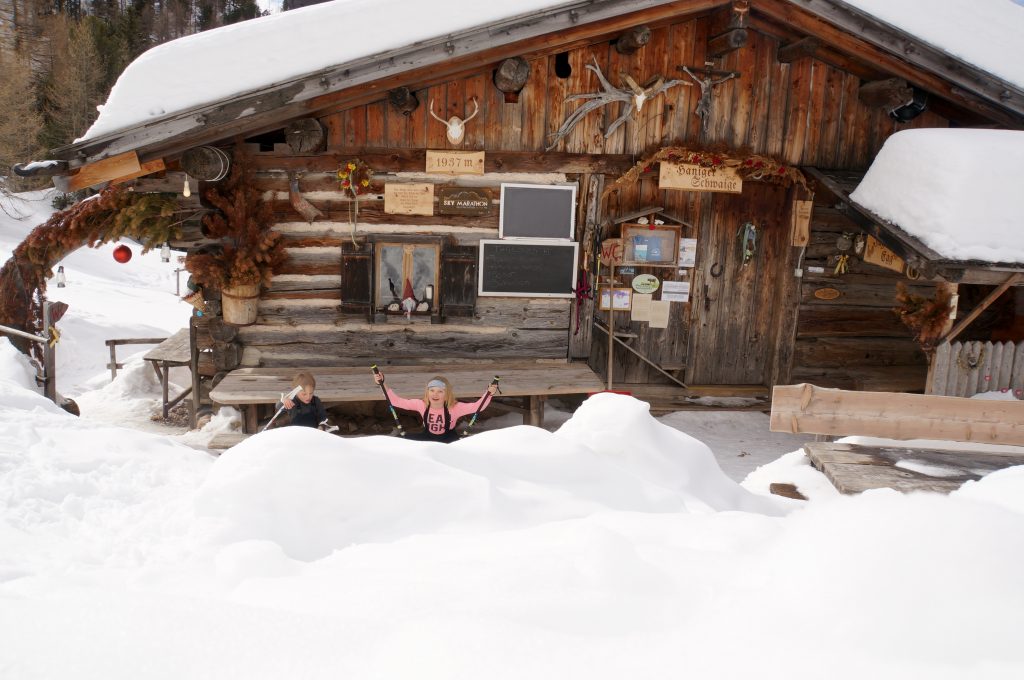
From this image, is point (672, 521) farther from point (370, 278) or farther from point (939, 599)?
point (370, 278)

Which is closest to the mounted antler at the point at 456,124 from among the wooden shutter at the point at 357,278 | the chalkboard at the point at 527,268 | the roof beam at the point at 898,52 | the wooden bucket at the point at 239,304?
the chalkboard at the point at 527,268

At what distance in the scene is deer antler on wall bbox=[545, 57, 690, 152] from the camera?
8.26m

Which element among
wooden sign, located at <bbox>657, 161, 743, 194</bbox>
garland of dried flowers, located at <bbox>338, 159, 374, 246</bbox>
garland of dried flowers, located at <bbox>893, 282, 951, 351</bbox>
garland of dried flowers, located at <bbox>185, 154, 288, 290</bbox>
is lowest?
garland of dried flowers, located at <bbox>893, 282, 951, 351</bbox>

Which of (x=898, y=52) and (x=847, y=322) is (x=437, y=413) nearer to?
(x=847, y=322)

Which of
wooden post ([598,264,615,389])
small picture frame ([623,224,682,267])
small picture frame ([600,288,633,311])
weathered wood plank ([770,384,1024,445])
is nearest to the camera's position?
weathered wood plank ([770,384,1024,445])

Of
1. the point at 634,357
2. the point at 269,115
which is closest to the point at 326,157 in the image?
the point at 269,115

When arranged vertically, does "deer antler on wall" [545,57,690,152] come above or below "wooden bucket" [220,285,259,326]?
above

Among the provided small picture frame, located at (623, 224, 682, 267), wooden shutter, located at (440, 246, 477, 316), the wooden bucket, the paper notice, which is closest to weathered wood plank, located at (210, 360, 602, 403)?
the wooden bucket

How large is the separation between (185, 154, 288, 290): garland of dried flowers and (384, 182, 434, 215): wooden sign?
129cm

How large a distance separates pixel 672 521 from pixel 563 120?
20.5ft

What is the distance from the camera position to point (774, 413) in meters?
4.93

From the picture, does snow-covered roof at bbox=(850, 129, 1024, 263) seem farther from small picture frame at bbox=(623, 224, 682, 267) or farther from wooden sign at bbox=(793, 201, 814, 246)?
small picture frame at bbox=(623, 224, 682, 267)

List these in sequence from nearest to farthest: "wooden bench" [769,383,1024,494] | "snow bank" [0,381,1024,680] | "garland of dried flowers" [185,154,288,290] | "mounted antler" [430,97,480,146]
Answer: "snow bank" [0,381,1024,680]
"wooden bench" [769,383,1024,494]
"garland of dried flowers" [185,154,288,290]
"mounted antler" [430,97,480,146]

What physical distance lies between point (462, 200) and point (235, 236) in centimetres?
249
